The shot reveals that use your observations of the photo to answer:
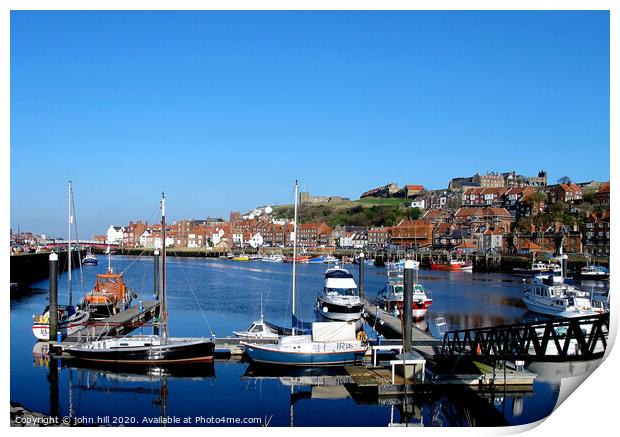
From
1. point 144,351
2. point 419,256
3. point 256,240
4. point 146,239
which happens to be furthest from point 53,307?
point 256,240

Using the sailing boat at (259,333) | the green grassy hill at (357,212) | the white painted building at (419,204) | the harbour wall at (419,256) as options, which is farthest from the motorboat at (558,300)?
the white painted building at (419,204)

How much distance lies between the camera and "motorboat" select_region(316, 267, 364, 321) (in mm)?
13312

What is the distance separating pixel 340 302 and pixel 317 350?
460 cm

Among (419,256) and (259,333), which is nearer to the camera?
(259,333)

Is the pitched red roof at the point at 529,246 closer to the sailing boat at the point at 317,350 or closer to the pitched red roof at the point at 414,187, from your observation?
the sailing boat at the point at 317,350

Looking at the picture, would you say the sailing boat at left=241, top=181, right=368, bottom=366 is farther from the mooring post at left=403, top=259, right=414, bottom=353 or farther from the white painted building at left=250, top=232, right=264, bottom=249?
the white painted building at left=250, top=232, right=264, bottom=249

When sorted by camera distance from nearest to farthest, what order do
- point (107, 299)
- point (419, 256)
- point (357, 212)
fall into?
point (107, 299)
point (419, 256)
point (357, 212)

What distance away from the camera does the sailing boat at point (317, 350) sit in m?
8.84

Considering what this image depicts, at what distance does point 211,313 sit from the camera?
15.0 meters

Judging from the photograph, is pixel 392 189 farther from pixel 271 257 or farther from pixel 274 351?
pixel 274 351

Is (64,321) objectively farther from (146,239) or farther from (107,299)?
(146,239)

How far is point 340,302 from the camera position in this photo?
1341cm
